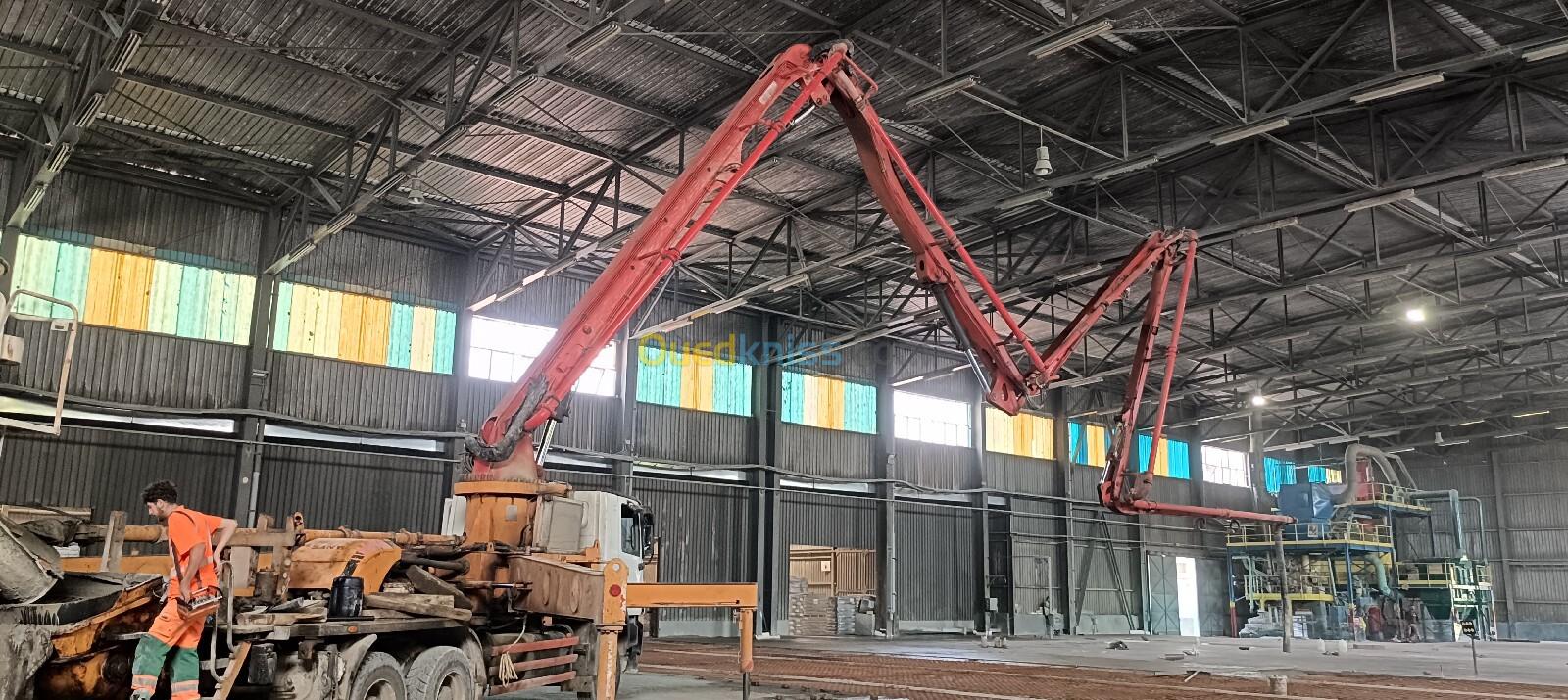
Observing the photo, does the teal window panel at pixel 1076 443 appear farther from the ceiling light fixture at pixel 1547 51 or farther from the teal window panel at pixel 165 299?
the teal window panel at pixel 165 299

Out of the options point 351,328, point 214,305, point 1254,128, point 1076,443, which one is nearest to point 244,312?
point 214,305

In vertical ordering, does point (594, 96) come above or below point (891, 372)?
above

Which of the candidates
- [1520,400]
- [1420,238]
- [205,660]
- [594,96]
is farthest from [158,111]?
[1520,400]

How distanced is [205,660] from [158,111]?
1788 cm

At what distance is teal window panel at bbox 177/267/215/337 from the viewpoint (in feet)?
82.4

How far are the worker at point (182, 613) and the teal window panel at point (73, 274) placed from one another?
1891cm

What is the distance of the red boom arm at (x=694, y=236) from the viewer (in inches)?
546

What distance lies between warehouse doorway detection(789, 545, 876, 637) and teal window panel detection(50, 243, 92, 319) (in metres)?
21.8

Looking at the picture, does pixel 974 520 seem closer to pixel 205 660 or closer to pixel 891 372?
pixel 891 372

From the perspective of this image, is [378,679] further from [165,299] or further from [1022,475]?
[1022,475]

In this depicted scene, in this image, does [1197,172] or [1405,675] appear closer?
[1405,675]

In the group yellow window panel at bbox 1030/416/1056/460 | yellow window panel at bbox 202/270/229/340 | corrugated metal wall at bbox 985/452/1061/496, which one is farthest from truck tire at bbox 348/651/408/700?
yellow window panel at bbox 1030/416/1056/460

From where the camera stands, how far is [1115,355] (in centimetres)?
4278

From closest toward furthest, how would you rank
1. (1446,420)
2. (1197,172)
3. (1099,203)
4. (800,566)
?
(1197,172) < (1099,203) < (800,566) < (1446,420)
